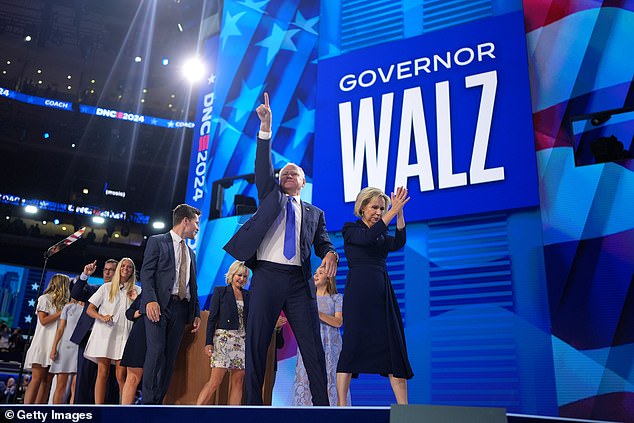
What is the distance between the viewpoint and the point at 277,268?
3.06 m

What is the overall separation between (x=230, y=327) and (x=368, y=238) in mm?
1803

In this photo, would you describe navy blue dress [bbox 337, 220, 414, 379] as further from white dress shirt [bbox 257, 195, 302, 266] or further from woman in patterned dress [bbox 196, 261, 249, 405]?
woman in patterned dress [bbox 196, 261, 249, 405]

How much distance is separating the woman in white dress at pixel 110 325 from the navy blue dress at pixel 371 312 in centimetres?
232

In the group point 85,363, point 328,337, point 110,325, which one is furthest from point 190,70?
point 328,337

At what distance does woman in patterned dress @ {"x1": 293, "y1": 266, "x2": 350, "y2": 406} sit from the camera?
15.4ft

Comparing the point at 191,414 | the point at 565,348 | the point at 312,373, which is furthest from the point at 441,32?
the point at 191,414

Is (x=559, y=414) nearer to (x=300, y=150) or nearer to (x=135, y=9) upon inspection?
(x=300, y=150)

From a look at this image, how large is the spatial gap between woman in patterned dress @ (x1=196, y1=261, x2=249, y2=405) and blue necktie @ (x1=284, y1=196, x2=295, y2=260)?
1.55 meters

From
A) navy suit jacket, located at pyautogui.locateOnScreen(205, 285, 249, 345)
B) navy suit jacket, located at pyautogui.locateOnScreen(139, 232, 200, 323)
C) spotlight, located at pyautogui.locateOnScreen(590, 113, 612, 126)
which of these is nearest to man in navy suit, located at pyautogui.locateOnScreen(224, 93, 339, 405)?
navy suit jacket, located at pyautogui.locateOnScreen(139, 232, 200, 323)

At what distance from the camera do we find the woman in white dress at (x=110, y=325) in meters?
4.82

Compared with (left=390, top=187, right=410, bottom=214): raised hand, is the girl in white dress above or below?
below

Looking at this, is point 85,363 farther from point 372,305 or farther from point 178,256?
point 372,305

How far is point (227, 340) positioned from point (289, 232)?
1.89 m

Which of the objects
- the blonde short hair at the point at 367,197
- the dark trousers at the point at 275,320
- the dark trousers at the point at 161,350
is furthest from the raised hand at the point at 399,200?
the dark trousers at the point at 161,350
